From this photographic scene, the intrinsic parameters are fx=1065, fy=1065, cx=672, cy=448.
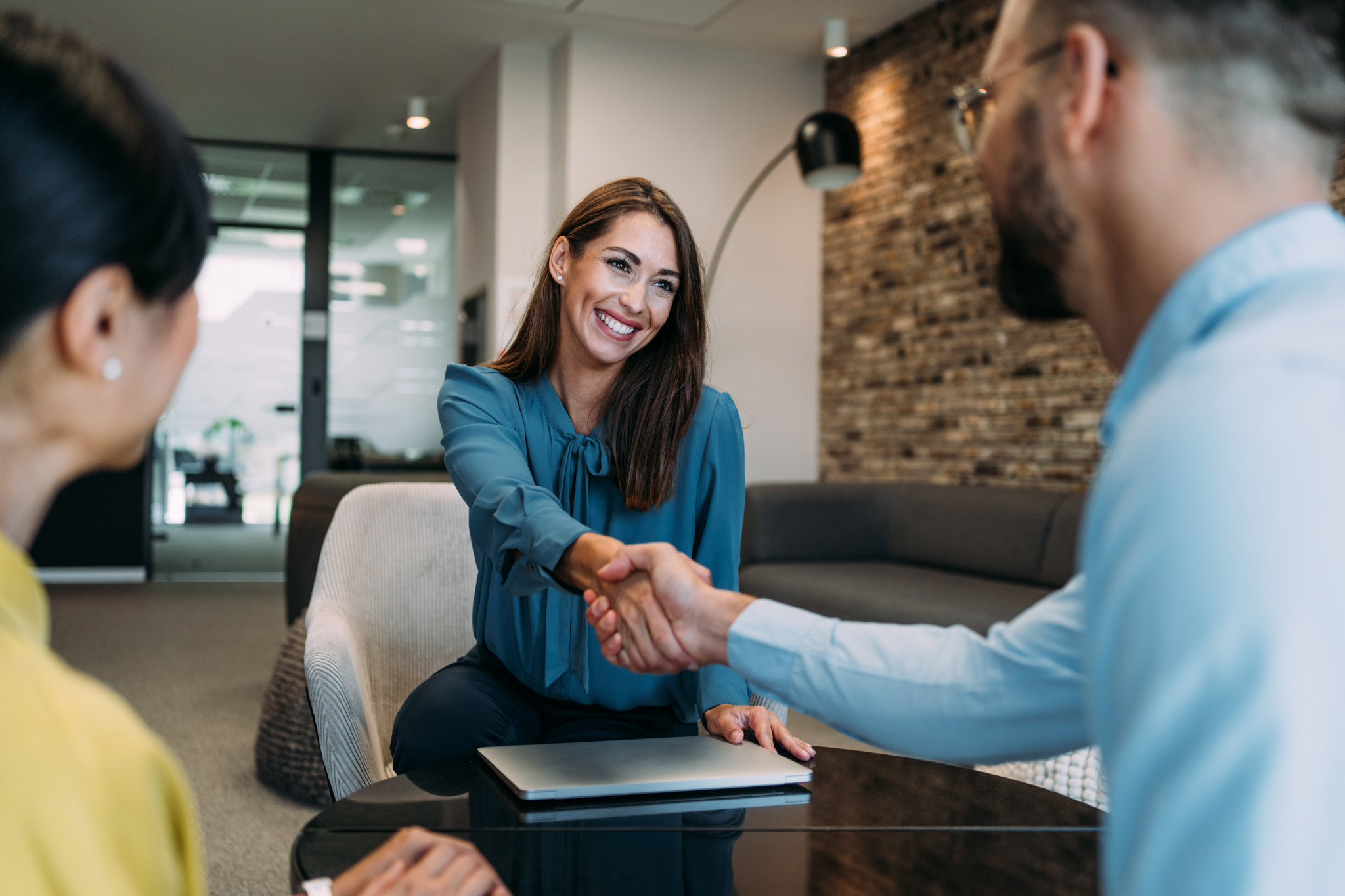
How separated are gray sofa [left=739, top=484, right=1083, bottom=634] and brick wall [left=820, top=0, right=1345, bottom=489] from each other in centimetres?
36

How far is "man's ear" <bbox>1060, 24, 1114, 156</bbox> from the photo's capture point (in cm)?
73

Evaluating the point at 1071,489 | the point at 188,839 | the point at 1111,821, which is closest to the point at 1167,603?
the point at 1111,821

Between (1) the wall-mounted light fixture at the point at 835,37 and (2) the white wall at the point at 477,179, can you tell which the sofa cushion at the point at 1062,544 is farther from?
(2) the white wall at the point at 477,179

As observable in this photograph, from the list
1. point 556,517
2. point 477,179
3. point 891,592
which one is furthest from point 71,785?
point 477,179

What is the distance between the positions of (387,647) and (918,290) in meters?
3.92

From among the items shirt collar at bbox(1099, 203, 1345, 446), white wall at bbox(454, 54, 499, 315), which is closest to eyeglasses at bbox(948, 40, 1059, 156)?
shirt collar at bbox(1099, 203, 1345, 446)

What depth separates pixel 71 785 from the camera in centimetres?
52

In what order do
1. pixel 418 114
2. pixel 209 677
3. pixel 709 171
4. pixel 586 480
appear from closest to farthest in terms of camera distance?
1. pixel 586 480
2. pixel 209 677
3. pixel 709 171
4. pixel 418 114

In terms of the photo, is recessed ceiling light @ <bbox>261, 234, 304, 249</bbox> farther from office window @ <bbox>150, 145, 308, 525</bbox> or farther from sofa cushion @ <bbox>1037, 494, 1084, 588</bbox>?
sofa cushion @ <bbox>1037, 494, 1084, 588</bbox>

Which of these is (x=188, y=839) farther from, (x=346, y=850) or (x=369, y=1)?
(x=369, y=1)

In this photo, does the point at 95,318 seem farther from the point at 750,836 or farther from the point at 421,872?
the point at 750,836

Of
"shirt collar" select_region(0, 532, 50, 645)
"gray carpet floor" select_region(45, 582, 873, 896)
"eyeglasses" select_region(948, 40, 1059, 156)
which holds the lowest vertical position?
"gray carpet floor" select_region(45, 582, 873, 896)

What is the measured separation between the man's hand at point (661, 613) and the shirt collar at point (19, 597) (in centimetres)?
66

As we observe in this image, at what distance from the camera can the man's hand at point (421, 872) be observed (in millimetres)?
883
